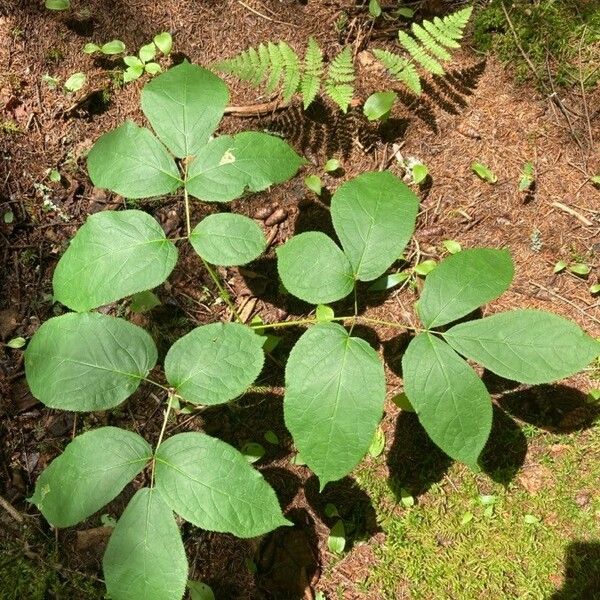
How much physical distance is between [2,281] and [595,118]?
117 inches

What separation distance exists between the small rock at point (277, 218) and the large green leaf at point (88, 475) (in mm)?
1248

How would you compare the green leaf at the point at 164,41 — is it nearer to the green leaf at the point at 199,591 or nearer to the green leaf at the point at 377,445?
the green leaf at the point at 377,445

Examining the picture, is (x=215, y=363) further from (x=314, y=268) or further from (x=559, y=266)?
(x=559, y=266)

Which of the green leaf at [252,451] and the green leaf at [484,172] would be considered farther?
the green leaf at [484,172]

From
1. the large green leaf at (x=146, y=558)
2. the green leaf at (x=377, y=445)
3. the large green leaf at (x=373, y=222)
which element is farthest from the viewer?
the green leaf at (x=377, y=445)

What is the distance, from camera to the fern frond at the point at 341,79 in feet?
8.74

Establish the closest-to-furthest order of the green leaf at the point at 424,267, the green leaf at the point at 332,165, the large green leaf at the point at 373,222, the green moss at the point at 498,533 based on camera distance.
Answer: the large green leaf at the point at 373,222, the green moss at the point at 498,533, the green leaf at the point at 424,267, the green leaf at the point at 332,165

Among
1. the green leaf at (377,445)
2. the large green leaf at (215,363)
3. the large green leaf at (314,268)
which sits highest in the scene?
the large green leaf at (314,268)

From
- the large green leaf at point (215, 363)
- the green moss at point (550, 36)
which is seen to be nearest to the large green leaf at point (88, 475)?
the large green leaf at point (215, 363)

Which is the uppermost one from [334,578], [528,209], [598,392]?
[528,209]

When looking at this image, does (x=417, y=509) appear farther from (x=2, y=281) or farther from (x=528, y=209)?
(x=2, y=281)

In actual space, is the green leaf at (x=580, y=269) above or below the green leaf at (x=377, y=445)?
above

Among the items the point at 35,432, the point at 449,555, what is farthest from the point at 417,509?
the point at 35,432

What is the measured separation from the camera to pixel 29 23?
2936mm
